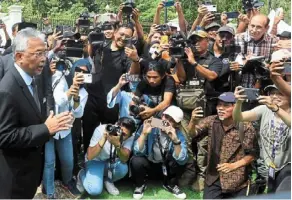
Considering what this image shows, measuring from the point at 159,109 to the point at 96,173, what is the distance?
0.85 metres

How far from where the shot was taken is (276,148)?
3363 mm

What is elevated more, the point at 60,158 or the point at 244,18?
the point at 244,18

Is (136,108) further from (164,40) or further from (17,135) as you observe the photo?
(17,135)

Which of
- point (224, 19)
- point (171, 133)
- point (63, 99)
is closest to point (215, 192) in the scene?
point (171, 133)

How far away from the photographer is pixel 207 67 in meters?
4.35

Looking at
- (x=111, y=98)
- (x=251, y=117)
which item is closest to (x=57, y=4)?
(x=111, y=98)

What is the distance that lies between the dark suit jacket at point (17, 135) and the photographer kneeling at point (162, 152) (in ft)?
4.80

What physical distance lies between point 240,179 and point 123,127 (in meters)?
1.15

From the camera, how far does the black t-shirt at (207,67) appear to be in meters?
4.36

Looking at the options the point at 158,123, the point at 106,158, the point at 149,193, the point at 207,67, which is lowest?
the point at 149,193

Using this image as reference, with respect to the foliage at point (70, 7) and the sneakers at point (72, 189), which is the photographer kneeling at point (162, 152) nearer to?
the sneakers at point (72, 189)

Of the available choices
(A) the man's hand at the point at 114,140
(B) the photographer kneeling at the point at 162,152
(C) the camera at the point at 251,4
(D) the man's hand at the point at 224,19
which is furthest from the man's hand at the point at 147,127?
(D) the man's hand at the point at 224,19

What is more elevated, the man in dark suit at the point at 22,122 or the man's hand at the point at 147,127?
the man in dark suit at the point at 22,122

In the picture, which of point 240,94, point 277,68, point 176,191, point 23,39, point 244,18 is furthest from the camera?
point 244,18
